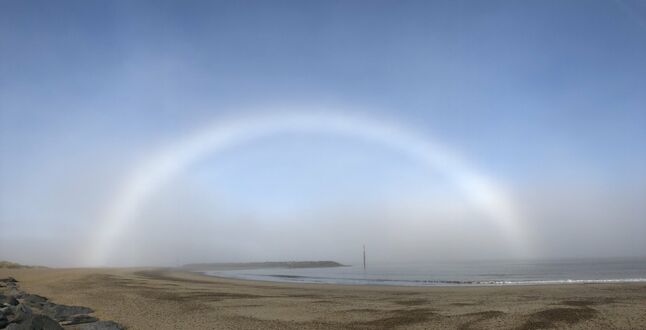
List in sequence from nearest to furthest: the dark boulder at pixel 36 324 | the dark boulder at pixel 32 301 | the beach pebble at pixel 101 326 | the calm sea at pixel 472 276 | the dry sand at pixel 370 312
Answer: the dark boulder at pixel 36 324, the beach pebble at pixel 101 326, the dry sand at pixel 370 312, the dark boulder at pixel 32 301, the calm sea at pixel 472 276

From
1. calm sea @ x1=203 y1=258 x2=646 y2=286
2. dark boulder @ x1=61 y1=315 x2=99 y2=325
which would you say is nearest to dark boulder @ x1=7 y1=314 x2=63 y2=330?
dark boulder @ x1=61 y1=315 x2=99 y2=325

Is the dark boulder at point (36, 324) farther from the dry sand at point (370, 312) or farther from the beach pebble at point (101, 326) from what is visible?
the dry sand at point (370, 312)

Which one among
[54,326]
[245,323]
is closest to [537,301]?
[245,323]

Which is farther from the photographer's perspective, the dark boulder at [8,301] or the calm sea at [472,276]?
the calm sea at [472,276]

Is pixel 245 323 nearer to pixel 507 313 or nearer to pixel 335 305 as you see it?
pixel 335 305

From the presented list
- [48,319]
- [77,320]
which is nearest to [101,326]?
[48,319]

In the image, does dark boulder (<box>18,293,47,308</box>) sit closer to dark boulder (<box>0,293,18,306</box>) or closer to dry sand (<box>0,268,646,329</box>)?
dark boulder (<box>0,293,18,306</box>)

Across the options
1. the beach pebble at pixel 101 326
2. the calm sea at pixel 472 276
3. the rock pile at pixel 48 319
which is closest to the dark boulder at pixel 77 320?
the rock pile at pixel 48 319

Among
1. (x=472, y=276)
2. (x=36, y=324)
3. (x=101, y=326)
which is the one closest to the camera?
(x=36, y=324)

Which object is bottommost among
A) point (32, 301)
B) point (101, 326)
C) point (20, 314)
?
point (101, 326)

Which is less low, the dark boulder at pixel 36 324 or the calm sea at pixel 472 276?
the calm sea at pixel 472 276

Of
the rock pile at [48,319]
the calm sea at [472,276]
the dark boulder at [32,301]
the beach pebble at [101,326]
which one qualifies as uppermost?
the calm sea at [472,276]

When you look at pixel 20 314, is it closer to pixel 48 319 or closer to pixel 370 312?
pixel 48 319
